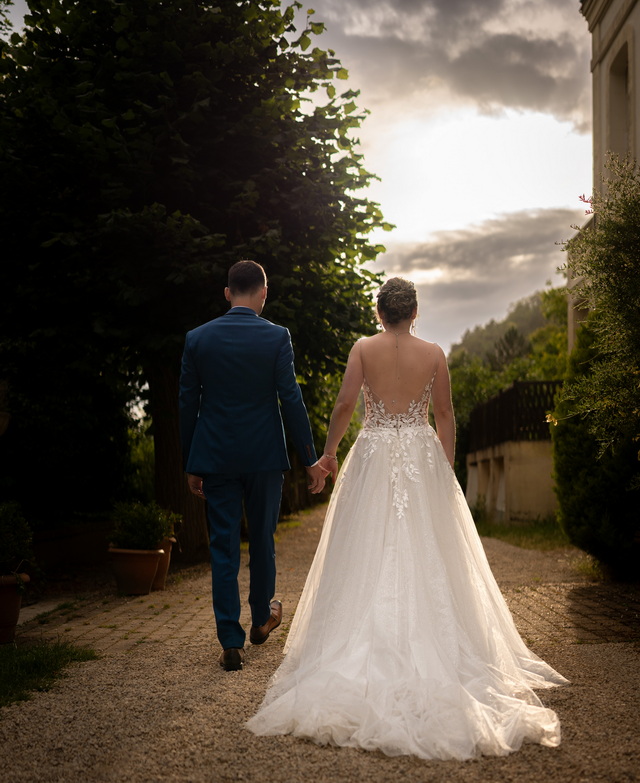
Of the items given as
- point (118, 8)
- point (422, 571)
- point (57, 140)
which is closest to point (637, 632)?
point (422, 571)

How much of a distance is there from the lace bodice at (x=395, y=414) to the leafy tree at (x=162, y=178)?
214 inches

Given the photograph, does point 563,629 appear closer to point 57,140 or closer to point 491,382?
point 57,140

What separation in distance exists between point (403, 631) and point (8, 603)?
3.71 metres

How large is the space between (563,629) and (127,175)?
25.1 ft

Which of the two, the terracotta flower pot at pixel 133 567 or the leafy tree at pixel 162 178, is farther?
the leafy tree at pixel 162 178

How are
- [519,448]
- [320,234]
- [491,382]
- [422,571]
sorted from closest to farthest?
[422,571] → [320,234] → [519,448] → [491,382]

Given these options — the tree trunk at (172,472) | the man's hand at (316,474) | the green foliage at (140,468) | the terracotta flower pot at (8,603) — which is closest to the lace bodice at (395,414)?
the man's hand at (316,474)

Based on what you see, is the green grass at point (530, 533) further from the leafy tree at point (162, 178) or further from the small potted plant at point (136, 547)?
the small potted plant at point (136, 547)

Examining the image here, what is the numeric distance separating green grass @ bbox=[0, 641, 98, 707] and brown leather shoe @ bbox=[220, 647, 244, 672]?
41.5 inches

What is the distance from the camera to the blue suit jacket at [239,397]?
540 centimetres

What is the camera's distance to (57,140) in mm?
10586

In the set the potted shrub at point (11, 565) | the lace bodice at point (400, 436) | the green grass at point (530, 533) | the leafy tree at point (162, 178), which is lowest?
the green grass at point (530, 533)

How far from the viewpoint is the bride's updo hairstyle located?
5086 millimetres

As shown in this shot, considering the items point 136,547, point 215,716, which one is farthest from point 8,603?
point 215,716
